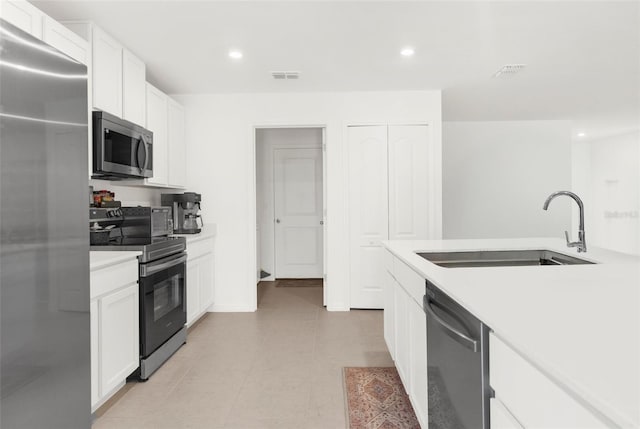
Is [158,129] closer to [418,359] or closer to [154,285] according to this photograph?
[154,285]

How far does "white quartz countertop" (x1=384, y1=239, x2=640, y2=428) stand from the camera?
0.55 meters

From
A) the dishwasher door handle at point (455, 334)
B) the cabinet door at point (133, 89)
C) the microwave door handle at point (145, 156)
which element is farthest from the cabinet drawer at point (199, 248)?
the dishwasher door handle at point (455, 334)

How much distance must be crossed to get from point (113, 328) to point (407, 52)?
115 inches

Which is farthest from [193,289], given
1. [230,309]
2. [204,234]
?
[230,309]

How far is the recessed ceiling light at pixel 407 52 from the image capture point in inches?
114

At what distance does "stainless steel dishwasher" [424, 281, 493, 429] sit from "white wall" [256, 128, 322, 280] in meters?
4.42

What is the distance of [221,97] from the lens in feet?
13.1

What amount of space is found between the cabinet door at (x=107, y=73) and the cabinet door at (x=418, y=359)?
95.2 inches

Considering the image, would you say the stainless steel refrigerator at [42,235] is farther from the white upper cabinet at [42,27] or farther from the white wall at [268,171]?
the white wall at [268,171]

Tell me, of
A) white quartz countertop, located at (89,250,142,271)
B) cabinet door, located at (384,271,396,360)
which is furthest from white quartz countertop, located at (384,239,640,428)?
white quartz countertop, located at (89,250,142,271)

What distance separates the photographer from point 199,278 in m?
3.50

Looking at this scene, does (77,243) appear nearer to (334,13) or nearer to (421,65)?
(334,13)

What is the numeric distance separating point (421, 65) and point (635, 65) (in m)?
2.08

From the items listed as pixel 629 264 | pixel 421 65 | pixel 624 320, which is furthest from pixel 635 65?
pixel 624 320
